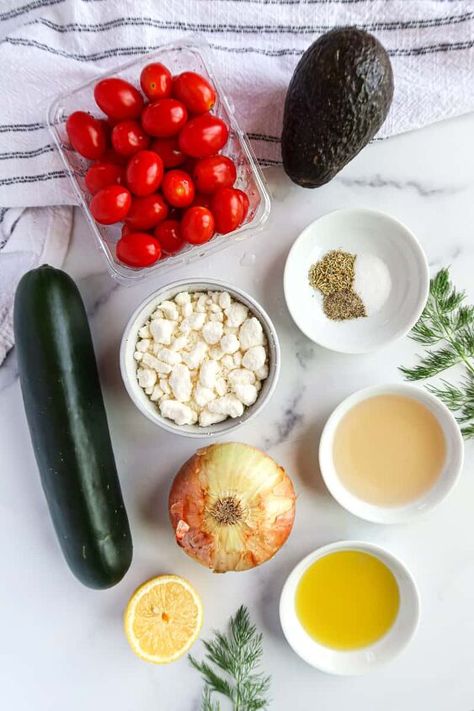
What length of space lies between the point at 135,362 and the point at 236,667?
24.0 inches

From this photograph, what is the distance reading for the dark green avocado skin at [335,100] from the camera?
3.85 feet

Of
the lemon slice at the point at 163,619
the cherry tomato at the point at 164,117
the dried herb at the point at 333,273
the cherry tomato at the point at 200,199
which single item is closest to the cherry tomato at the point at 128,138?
the cherry tomato at the point at 164,117

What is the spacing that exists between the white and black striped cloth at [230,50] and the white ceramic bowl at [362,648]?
0.76m

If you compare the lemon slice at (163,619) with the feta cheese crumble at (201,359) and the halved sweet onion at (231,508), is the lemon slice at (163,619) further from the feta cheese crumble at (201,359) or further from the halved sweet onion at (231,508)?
the feta cheese crumble at (201,359)

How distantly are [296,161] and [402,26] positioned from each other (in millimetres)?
338

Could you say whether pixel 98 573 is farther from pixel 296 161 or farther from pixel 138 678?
pixel 296 161

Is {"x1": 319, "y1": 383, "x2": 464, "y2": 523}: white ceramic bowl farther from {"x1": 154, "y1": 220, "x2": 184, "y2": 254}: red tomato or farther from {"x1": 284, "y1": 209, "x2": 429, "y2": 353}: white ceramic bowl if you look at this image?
{"x1": 154, "y1": 220, "x2": 184, "y2": 254}: red tomato

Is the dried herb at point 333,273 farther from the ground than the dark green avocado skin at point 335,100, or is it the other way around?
the dark green avocado skin at point 335,100

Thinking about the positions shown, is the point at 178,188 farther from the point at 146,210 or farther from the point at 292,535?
the point at 292,535

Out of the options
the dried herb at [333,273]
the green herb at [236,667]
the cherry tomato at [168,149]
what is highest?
the cherry tomato at [168,149]

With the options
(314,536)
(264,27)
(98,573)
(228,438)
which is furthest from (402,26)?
(98,573)

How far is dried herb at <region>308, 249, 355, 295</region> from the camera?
54.1 inches

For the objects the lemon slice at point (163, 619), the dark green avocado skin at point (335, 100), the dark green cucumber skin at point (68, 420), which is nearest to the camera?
the dark green avocado skin at point (335, 100)

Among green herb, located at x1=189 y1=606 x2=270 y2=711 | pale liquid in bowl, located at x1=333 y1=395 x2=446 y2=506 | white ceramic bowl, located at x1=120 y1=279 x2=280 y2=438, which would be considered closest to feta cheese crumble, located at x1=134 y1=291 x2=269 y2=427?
white ceramic bowl, located at x1=120 y1=279 x2=280 y2=438
